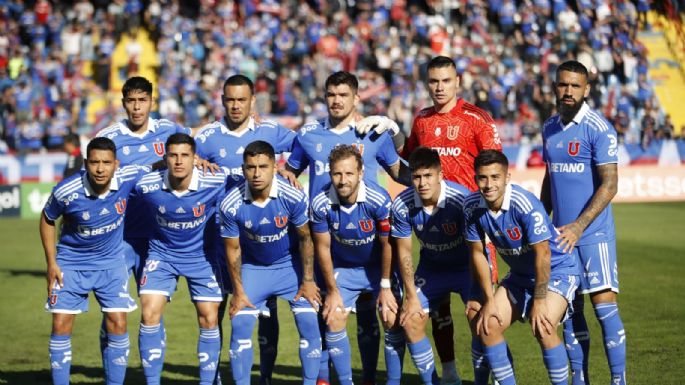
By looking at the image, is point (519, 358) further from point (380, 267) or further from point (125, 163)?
point (125, 163)

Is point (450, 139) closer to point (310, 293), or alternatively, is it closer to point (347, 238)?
point (347, 238)

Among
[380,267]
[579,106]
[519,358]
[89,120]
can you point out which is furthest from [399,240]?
[89,120]

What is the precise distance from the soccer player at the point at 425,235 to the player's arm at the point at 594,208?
90cm

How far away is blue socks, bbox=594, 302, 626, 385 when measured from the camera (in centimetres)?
850

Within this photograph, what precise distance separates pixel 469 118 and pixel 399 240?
1.45 meters

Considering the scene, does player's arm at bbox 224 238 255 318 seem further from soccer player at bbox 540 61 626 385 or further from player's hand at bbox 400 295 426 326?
soccer player at bbox 540 61 626 385

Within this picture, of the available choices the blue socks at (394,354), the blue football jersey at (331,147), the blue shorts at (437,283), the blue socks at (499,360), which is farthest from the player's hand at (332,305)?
the blue socks at (499,360)

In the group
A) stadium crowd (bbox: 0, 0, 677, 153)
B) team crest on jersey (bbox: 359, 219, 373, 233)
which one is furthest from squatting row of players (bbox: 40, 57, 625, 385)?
stadium crowd (bbox: 0, 0, 677, 153)

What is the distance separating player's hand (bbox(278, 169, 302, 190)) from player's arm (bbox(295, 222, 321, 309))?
37 cm

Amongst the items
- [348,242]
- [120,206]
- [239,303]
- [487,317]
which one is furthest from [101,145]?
[487,317]

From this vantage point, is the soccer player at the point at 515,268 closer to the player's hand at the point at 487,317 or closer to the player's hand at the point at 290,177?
the player's hand at the point at 487,317

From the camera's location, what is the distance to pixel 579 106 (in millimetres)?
8789

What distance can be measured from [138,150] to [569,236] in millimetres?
4208

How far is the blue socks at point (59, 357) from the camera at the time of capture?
8852mm
